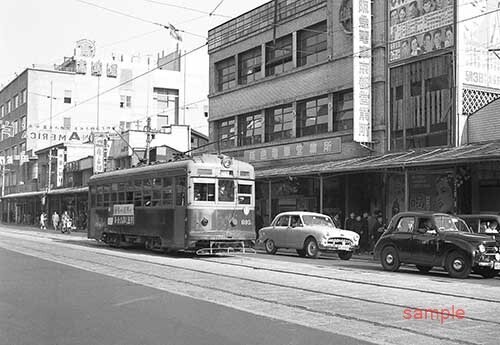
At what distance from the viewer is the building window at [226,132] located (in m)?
37.9

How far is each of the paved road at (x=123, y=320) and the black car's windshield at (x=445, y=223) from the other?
318 inches

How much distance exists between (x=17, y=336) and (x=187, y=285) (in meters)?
5.45

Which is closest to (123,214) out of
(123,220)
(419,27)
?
(123,220)

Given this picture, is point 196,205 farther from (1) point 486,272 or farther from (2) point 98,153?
(2) point 98,153

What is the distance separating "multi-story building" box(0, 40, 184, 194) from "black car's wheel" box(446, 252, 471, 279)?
56.7m

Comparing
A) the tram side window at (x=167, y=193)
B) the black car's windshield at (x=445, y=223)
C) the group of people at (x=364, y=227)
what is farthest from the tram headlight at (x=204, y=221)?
the black car's windshield at (x=445, y=223)

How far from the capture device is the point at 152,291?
39.6 ft

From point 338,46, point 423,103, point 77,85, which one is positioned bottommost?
point 423,103

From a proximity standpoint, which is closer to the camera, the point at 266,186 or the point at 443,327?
the point at 443,327

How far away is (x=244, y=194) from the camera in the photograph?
2148 cm

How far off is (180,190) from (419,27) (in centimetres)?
1139

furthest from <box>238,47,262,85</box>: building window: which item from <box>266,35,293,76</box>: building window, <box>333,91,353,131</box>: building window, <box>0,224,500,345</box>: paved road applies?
<box>0,224,500,345</box>: paved road

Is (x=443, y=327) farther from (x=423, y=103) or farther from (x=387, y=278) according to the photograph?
(x=423, y=103)

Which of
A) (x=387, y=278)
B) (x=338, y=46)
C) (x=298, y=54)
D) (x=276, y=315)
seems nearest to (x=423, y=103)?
(x=338, y=46)
